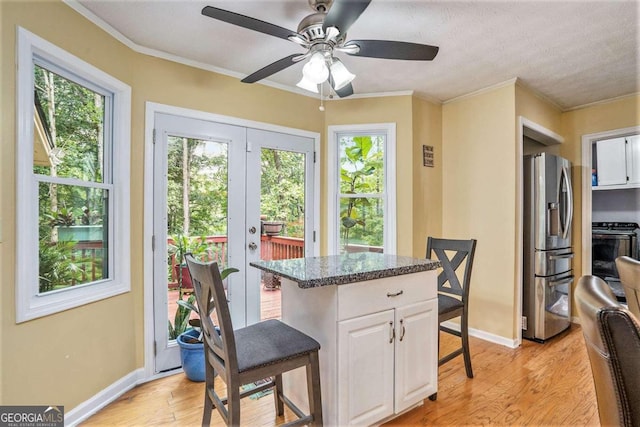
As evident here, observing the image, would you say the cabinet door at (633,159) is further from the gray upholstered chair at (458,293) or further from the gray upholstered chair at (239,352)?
the gray upholstered chair at (239,352)

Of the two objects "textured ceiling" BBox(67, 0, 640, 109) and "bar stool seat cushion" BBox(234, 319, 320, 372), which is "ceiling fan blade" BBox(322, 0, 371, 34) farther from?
"bar stool seat cushion" BBox(234, 319, 320, 372)

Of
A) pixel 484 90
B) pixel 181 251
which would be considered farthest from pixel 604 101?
pixel 181 251

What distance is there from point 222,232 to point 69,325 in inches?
46.2

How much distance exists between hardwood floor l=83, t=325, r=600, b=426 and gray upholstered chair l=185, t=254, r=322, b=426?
1.52ft

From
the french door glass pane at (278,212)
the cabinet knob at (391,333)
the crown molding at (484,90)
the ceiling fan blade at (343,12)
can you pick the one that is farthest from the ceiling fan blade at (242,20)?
the crown molding at (484,90)

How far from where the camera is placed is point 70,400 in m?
1.89

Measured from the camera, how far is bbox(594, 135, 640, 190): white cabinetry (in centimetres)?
363

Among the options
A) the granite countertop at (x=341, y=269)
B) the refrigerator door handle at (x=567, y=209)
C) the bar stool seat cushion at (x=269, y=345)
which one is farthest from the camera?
the refrigerator door handle at (x=567, y=209)

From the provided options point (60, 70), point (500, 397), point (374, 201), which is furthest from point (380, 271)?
point (60, 70)

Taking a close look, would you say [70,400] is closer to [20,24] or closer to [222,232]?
[222,232]

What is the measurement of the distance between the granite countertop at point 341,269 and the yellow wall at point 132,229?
114 centimetres

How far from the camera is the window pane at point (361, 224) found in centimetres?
341

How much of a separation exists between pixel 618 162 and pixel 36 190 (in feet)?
17.3

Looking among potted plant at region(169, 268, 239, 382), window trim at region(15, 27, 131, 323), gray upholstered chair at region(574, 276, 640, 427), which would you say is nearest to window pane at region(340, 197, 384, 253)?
potted plant at region(169, 268, 239, 382)
